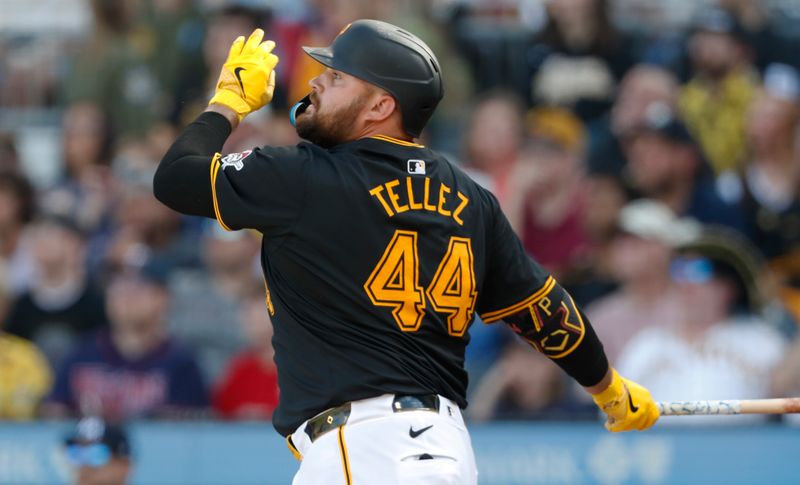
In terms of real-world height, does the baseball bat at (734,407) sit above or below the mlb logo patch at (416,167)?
below

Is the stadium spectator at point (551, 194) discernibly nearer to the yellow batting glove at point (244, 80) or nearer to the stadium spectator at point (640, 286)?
the stadium spectator at point (640, 286)

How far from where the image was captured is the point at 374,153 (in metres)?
4.16

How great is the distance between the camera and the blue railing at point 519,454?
739 cm

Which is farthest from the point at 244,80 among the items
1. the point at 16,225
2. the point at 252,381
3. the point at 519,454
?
the point at 16,225

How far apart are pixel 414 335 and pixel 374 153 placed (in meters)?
0.61

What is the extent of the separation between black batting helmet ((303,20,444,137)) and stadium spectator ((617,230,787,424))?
13.6ft

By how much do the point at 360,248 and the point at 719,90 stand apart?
5739 mm

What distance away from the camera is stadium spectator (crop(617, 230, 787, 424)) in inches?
313

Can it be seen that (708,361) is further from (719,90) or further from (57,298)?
(57,298)

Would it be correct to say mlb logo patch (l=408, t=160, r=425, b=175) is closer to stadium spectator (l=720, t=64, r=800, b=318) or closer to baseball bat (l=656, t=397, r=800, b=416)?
baseball bat (l=656, t=397, r=800, b=416)

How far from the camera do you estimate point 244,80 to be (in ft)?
14.3

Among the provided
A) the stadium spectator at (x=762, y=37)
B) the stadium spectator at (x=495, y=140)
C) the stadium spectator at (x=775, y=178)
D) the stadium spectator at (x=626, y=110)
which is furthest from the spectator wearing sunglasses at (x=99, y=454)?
the stadium spectator at (x=762, y=37)

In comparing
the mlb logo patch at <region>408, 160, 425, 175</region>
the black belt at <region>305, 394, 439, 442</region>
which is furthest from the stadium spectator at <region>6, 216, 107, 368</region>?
the mlb logo patch at <region>408, 160, 425, 175</region>

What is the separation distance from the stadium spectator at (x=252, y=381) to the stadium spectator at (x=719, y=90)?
3.33 meters
